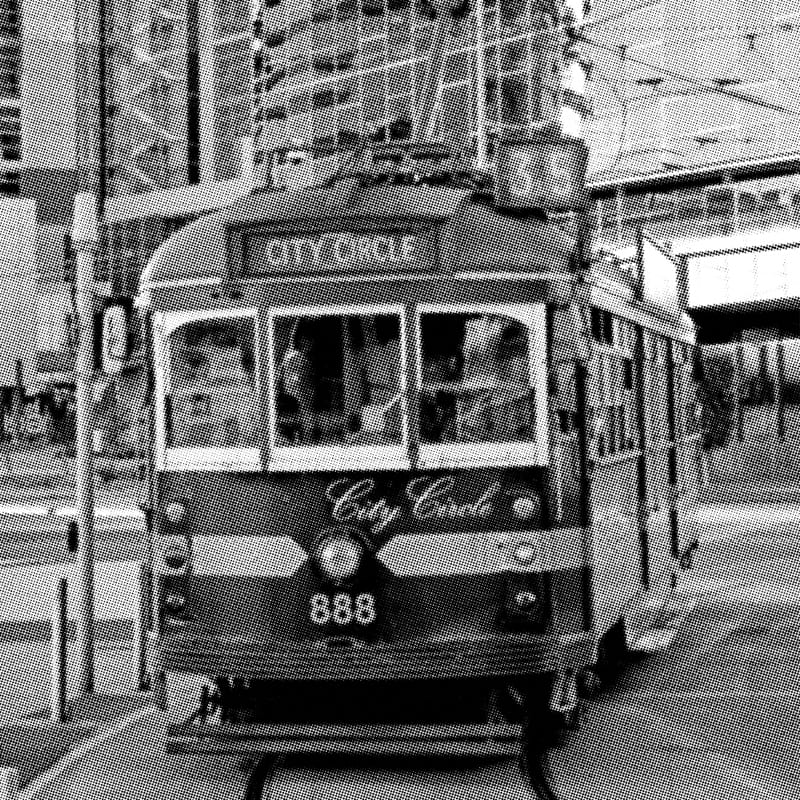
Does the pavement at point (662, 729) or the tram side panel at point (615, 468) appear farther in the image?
the tram side panel at point (615, 468)

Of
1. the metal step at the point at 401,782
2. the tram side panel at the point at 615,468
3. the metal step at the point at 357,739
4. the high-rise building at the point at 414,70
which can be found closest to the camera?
the metal step at the point at 357,739

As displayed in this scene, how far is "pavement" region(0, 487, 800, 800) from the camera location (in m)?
5.12

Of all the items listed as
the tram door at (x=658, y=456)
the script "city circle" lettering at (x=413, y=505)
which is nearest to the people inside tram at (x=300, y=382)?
the script "city circle" lettering at (x=413, y=505)

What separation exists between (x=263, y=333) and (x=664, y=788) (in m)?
2.98

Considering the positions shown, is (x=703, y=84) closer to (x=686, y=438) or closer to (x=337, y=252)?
(x=686, y=438)

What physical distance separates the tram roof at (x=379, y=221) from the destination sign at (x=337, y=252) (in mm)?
80

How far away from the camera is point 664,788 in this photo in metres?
5.09

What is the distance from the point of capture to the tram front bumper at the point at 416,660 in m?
5.14

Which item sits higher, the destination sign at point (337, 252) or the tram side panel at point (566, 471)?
the destination sign at point (337, 252)

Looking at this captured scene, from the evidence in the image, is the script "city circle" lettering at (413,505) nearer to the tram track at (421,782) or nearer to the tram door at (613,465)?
the tram door at (613,465)

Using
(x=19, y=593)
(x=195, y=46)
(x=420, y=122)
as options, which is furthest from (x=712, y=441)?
(x=195, y=46)

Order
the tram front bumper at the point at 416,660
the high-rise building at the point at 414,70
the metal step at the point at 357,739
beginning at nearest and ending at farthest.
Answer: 1. the metal step at the point at 357,739
2. the tram front bumper at the point at 416,660
3. the high-rise building at the point at 414,70

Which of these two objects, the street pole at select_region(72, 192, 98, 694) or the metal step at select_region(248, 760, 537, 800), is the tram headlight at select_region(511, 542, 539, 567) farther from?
the street pole at select_region(72, 192, 98, 694)

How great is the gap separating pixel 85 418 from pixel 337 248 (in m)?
2.06
